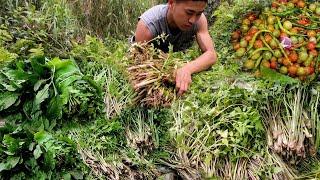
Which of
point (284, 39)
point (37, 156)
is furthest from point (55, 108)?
point (284, 39)

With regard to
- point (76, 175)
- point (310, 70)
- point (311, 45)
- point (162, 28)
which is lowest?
point (76, 175)

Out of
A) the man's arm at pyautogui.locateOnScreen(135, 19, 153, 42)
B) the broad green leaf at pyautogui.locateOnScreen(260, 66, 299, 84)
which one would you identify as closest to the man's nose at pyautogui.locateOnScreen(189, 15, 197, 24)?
the man's arm at pyautogui.locateOnScreen(135, 19, 153, 42)

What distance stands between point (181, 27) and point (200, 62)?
0.88 ft

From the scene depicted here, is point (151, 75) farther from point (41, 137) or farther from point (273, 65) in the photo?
point (273, 65)

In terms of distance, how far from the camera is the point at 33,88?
9.05ft

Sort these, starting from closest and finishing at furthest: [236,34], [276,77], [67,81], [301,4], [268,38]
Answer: [67,81], [276,77], [268,38], [301,4], [236,34]

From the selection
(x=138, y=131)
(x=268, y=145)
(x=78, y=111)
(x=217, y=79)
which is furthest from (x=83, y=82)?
(x=268, y=145)

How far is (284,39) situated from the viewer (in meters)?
3.42

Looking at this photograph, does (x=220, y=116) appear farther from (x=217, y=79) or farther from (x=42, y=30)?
(x=42, y=30)

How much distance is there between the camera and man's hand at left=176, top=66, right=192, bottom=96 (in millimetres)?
2773

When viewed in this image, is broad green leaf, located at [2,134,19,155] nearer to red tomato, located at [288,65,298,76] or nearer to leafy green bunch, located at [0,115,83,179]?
leafy green bunch, located at [0,115,83,179]

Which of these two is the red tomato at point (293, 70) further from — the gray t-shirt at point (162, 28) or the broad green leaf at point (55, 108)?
the broad green leaf at point (55, 108)

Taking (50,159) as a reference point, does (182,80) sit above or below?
above

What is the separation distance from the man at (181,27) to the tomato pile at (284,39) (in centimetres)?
33
